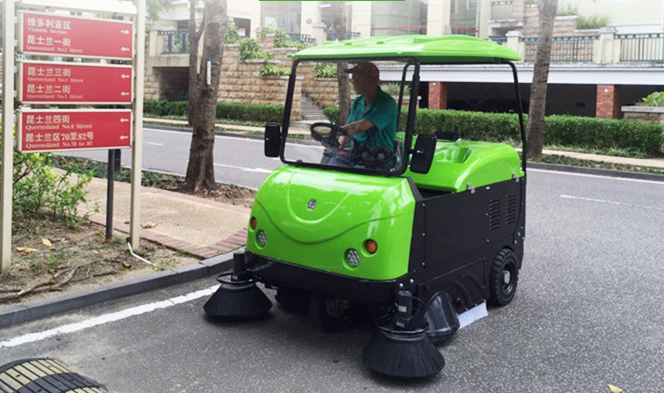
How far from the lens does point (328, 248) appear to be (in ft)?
16.5

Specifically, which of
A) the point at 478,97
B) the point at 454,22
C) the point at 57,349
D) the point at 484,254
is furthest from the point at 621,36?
the point at 57,349

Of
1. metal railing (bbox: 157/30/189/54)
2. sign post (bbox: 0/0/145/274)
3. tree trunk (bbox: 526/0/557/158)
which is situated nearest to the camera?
sign post (bbox: 0/0/145/274)

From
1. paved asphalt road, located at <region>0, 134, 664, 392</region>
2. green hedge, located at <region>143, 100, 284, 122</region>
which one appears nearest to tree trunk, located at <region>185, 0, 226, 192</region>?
paved asphalt road, located at <region>0, 134, 664, 392</region>

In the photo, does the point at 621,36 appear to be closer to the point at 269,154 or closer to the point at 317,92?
the point at 317,92

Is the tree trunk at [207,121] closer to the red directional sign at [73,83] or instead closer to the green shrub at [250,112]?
the red directional sign at [73,83]

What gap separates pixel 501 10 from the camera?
34.1 metres

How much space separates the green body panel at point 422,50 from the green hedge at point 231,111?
70.3 ft

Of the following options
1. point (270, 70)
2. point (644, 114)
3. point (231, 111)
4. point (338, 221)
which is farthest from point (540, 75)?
point (231, 111)

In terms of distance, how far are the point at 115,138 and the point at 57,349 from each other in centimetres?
264

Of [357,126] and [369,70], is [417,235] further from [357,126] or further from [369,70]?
[369,70]

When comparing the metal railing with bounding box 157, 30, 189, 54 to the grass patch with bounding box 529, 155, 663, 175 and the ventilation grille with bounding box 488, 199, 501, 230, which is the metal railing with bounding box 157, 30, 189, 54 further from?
the ventilation grille with bounding box 488, 199, 501, 230

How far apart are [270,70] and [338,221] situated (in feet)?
90.3

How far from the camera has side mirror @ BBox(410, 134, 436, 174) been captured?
504 centimetres

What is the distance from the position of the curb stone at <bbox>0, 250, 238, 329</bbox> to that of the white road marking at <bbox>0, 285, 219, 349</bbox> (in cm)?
28
